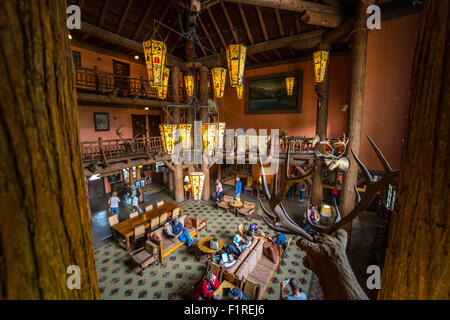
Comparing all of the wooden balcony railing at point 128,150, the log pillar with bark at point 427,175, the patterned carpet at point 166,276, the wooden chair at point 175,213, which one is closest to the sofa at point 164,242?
the patterned carpet at point 166,276

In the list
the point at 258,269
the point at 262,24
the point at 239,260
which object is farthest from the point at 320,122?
the point at 239,260

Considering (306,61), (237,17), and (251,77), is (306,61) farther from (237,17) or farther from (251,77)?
(237,17)

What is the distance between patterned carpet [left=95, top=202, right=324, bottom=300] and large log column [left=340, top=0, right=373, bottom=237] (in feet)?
9.58

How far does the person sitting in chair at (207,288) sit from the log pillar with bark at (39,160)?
5182 mm

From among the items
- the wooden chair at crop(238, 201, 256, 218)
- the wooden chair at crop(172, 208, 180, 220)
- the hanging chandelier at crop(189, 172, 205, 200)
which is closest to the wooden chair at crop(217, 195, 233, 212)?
the wooden chair at crop(238, 201, 256, 218)

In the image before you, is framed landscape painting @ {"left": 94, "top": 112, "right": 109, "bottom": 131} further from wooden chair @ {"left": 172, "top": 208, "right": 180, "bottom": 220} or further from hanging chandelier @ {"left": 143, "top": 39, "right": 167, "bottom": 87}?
hanging chandelier @ {"left": 143, "top": 39, "right": 167, "bottom": 87}

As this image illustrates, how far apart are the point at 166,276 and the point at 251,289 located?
9.51ft

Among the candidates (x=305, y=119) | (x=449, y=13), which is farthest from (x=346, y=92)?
(x=449, y=13)

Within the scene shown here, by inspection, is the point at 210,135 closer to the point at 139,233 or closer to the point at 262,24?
the point at 139,233

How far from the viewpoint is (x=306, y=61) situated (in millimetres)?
10859

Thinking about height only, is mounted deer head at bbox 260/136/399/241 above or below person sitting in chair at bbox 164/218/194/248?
above

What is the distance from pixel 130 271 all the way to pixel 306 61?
13.0 m

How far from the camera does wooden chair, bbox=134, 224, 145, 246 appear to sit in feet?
24.2
